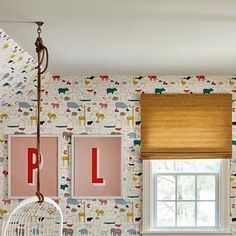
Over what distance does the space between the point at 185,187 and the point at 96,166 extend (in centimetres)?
103

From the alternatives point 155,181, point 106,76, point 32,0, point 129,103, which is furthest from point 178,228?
point 32,0

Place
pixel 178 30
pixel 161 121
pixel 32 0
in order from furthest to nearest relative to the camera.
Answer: pixel 161 121
pixel 178 30
pixel 32 0

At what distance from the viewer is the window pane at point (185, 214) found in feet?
18.7

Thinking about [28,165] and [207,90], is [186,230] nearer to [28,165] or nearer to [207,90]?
[207,90]

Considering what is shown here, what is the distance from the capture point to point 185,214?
5.72m

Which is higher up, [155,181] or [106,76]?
[106,76]

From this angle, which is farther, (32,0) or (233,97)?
(233,97)

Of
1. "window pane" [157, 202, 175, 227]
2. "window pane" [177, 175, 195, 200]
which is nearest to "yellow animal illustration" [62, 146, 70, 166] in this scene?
"window pane" [157, 202, 175, 227]

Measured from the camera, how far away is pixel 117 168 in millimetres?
5535

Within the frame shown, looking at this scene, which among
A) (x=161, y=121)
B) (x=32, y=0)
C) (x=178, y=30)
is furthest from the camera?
(x=161, y=121)

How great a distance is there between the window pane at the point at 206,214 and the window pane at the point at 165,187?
341mm

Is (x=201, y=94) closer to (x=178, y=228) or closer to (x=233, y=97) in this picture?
(x=233, y=97)

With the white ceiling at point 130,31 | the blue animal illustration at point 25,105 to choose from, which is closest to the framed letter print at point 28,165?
the blue animal illustration at point 25,105

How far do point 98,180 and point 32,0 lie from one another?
345 cm
